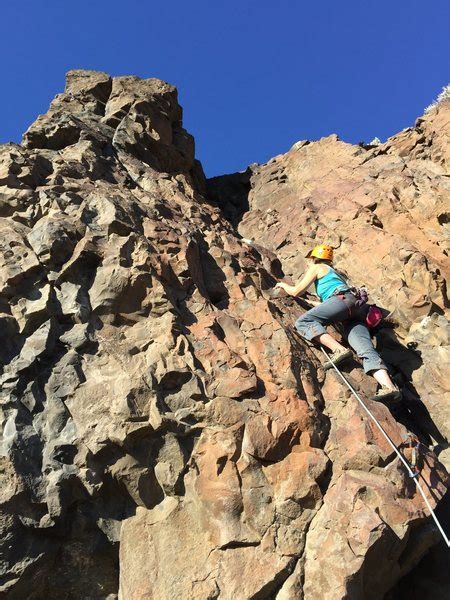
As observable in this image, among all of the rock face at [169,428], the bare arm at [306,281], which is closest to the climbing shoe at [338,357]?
the rock face at [169,428]

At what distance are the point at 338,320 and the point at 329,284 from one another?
2.46ft

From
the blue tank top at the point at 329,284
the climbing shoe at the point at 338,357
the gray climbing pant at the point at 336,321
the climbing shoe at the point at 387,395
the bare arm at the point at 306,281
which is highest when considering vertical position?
the bare arm at the point at 306,281

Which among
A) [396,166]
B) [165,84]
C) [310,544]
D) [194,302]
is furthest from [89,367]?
[165,84]

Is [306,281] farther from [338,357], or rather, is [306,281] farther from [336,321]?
[338,357]

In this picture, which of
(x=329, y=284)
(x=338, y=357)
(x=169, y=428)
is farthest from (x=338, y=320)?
(x=169, y=428)

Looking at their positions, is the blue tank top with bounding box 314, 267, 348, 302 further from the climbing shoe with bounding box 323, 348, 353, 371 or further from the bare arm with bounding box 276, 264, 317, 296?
the climbing shoe with bounding box 323, 348, 353, 371

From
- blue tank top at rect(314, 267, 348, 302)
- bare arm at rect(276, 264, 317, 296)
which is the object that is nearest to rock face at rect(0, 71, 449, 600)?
bare arm at rect(276, 264, 317, 296)

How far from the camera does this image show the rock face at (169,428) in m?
5.50

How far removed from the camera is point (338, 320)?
8.38 m

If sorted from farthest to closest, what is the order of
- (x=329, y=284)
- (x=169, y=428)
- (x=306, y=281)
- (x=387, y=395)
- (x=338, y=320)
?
(x=306, y=281), (x=329, y=284), (x=338, y=320), (x=387, y=395), (x=169, y=428)

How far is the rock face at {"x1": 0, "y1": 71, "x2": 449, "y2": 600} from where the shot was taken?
5504mm

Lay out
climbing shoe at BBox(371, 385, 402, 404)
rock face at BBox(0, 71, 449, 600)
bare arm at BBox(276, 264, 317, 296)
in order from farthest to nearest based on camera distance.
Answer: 1. bare arm at BBox(276, 264, 317, 296)
2. climbing shoe at BBox(371, 385, 402, 404)
3. rock face at BBox(0, 71, 449, 600)

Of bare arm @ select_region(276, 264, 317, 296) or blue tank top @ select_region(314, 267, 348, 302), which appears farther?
bare arm @ select_region(276, 264, 317, 296)

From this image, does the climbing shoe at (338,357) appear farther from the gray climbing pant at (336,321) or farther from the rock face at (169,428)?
the gray climbing pant at (336,321)
